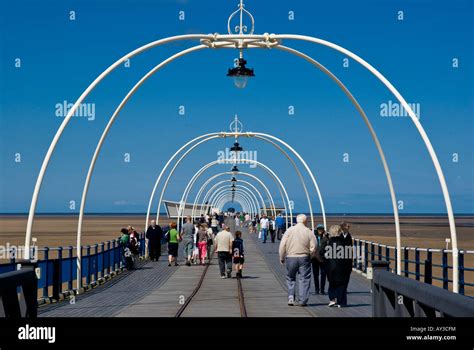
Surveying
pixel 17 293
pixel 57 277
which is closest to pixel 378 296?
pixel 17 293

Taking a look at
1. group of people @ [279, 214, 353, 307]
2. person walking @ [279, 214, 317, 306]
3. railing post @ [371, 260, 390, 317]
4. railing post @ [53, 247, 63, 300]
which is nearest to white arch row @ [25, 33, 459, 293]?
railing post @ [53, 247, 63, 300]

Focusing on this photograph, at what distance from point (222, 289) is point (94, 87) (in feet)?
20.3

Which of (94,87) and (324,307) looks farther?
(94,87)

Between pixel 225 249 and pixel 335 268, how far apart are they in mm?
8718

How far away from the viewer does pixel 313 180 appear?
1404 inches

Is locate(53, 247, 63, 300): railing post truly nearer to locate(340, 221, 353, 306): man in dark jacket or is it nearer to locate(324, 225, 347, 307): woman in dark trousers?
locate(324, 225, 347, 307): woman in dark trousers

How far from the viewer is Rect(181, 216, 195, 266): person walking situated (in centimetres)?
2842

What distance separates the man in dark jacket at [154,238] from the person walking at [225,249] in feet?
22.9

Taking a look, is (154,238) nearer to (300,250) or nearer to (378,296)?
(300,250)

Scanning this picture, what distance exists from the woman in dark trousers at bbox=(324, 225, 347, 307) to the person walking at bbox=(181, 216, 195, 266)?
40.2ft

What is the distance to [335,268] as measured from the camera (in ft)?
52.5
